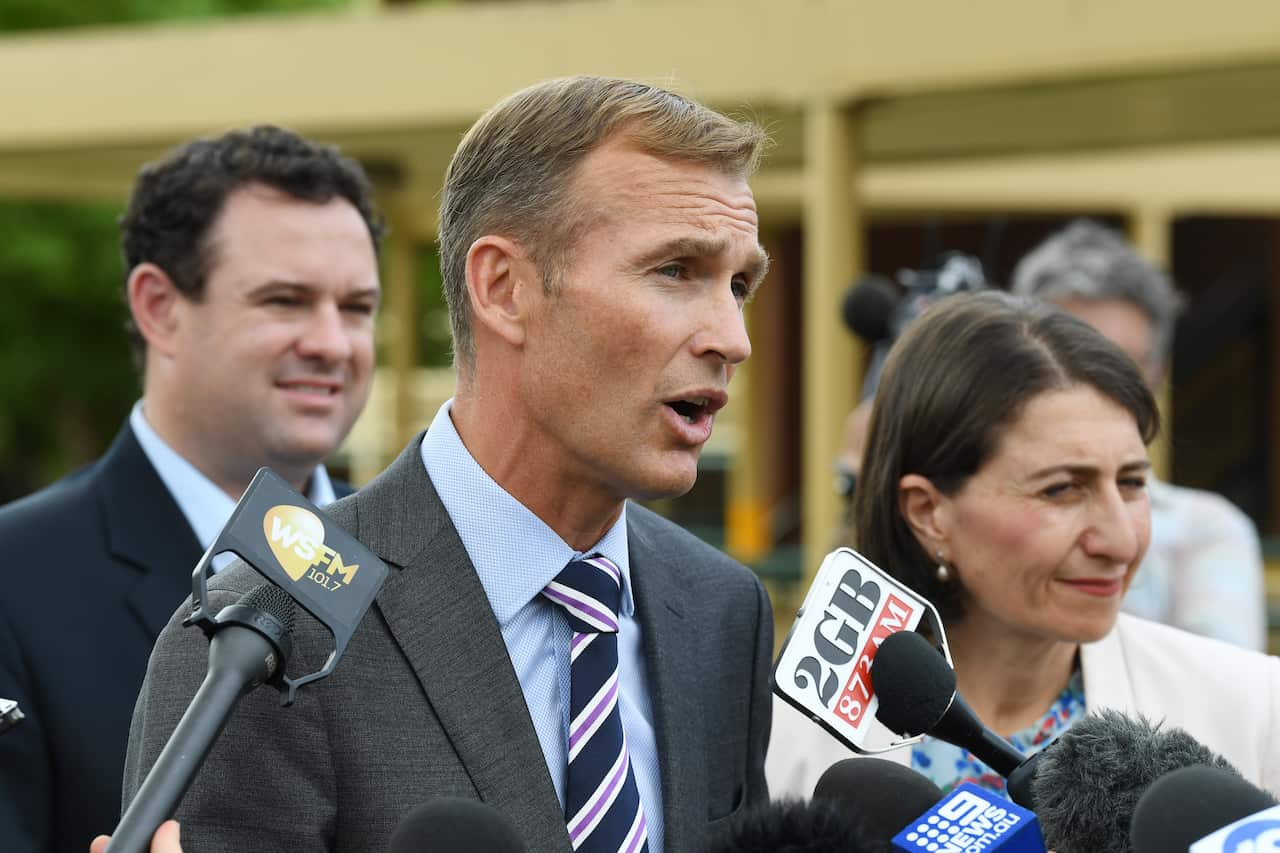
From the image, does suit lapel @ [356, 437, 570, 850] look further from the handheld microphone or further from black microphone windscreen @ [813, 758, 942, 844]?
the handheld microphone

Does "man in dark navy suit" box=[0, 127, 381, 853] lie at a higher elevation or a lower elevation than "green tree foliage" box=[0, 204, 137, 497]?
higher

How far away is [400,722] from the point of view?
2.04m

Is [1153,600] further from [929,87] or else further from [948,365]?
[929,87]

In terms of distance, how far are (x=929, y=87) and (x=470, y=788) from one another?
528 centimetres

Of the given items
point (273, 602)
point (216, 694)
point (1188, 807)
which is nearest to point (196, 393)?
point (273, 602)

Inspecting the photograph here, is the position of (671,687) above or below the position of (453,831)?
below

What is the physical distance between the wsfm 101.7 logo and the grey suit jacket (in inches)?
8.9

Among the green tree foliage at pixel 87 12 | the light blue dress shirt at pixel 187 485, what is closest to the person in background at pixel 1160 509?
the light blue dress shirt at pixel 187 485

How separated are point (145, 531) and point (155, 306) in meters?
0.68

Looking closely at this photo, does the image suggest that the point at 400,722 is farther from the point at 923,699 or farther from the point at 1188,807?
the point at 1188,807

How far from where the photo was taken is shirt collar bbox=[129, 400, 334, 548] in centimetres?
331

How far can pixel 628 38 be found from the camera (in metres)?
7.82

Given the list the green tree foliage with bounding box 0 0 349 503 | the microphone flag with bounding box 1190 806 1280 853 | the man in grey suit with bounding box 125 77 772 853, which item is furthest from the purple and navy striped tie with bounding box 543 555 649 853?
the green tree foliage with bounding box 0 0 349 503

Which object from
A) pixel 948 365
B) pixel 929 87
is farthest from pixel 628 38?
pixel 948 365
